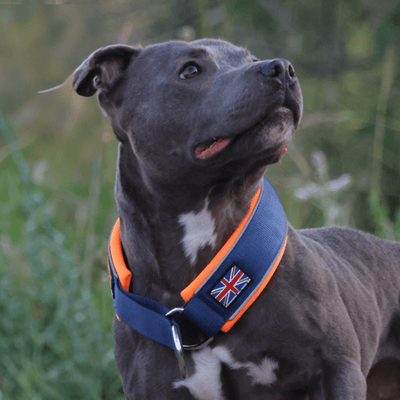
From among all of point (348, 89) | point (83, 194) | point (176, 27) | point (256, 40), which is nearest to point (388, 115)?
point (348, 89)

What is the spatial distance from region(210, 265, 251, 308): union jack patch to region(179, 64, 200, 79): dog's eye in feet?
2.04

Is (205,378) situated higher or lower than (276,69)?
lower

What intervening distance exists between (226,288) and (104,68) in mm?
871

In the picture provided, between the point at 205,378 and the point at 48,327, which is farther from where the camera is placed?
the point at 48,327

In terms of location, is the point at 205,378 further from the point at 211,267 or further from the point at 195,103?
the point at 195,103

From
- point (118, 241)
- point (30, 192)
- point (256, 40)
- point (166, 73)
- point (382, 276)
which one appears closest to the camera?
point (166, 73)

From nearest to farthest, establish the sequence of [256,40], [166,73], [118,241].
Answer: [166,73], [118,241], [256,40]

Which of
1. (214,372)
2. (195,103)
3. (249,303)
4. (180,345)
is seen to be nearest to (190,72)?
(195,103)

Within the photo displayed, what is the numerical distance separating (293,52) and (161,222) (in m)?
3.85

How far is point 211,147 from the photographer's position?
1.72 meters

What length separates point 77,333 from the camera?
294 centimetres

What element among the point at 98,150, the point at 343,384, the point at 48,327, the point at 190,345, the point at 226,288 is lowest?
the point at 98,150

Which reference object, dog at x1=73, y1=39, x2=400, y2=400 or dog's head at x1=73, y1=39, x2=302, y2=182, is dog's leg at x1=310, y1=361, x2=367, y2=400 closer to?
dog at x1=73, y1=39, x2=400, y2=400

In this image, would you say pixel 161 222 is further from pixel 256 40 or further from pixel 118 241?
pixel 256 40
